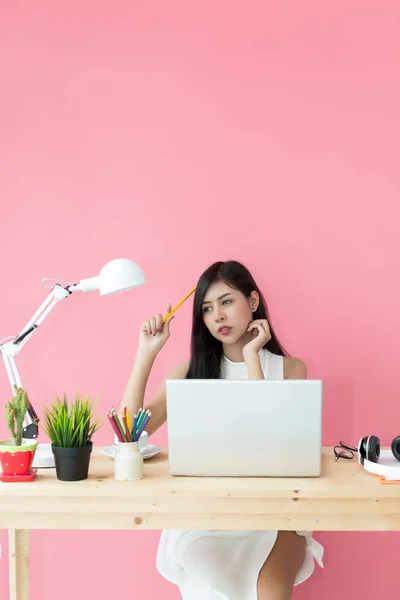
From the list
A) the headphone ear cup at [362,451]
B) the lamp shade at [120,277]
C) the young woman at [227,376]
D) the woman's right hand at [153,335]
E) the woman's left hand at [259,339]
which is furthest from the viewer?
the woman's right hand at [153,335]

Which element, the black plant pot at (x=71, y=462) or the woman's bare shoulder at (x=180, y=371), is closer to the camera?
the black plant pot at (x=71, y=462)

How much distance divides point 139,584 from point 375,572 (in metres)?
0.85

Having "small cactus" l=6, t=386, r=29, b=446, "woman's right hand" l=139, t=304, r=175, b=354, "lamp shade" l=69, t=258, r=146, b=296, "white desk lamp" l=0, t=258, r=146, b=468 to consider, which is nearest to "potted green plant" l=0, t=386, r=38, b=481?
"small cactus" l=6, t=386, r=29, b=446

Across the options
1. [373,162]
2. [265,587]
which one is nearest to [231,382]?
[265,587]

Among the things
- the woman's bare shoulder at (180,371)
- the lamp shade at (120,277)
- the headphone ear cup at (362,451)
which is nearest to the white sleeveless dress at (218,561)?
the headphone ear cup at (362,451)

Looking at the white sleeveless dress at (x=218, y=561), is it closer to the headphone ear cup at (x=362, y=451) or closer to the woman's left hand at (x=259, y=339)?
the headphone ear cup at (x=362, y=451)

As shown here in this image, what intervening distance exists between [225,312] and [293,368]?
0.28 meters

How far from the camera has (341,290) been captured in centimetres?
244

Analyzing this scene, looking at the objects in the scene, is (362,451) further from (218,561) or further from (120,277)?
(120,277)

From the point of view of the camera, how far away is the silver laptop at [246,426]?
140 cm

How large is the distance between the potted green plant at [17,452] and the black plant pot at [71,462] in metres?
0.06

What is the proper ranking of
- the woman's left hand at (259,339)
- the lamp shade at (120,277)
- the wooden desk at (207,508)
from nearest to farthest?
the wooden desk at (207,508) < the lamp shade at (120,277) < the woman's left hand at (259,339)

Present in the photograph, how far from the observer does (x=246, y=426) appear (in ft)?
4.60

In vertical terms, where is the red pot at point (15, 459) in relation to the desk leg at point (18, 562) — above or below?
above
